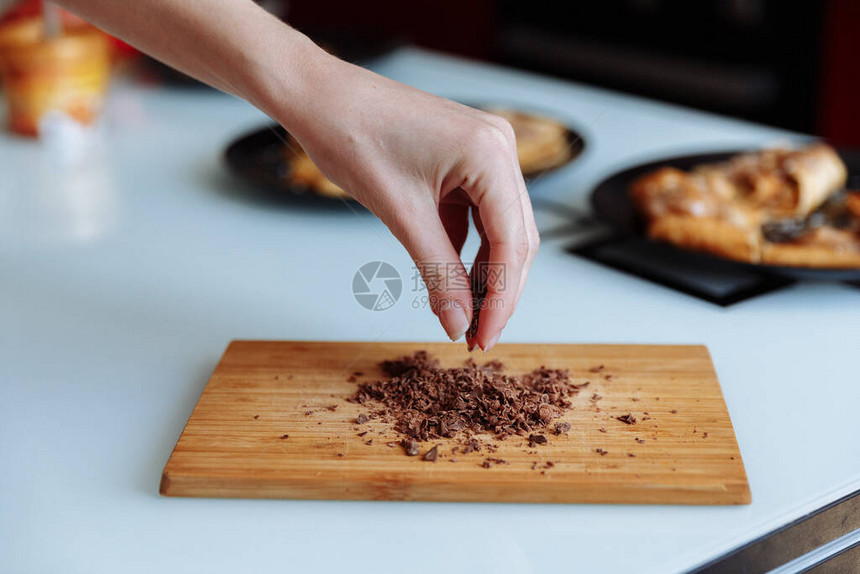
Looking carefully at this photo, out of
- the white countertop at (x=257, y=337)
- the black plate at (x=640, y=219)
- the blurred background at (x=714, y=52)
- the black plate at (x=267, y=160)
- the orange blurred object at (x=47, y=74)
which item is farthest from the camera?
the blurred background at (x=714, y=52)

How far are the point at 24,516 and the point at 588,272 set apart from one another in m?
0.74

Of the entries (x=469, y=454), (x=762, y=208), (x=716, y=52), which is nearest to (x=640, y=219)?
(x=762, y=208)

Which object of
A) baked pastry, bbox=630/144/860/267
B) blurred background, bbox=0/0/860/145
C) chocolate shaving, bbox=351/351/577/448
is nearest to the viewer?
chocolate shaving, bbox=351/351/577/448

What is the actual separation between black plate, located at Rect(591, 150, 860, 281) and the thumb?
1.36 feet

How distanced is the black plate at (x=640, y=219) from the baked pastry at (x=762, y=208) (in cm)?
2

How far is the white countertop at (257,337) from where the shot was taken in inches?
25.8

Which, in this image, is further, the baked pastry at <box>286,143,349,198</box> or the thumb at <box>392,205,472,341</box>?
the baked pastry at <box>286,143,349,198</box>

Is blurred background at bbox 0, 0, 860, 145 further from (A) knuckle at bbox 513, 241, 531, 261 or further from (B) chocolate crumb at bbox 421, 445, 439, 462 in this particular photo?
(B) chocolate crumb at bbox 421, 445, 439, 462

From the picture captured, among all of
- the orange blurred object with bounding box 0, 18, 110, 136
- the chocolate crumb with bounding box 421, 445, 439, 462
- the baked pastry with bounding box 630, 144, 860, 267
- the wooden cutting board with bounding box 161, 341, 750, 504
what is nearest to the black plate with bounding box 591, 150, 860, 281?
the baked pastry with bounding box 630, 144, 860, 267

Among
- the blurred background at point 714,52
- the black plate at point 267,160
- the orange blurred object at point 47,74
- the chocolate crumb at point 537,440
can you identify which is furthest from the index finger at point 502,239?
the blurred background at point 714,52

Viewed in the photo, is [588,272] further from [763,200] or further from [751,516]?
[751,516]

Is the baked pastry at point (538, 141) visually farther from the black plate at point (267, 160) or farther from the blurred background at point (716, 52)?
the blurred background at point (716, 52)

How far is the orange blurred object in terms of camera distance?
158 cm

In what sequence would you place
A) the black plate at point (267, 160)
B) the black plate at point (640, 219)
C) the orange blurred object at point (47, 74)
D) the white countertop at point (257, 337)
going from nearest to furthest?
the white countertop at point (257, 337) < the black plate at point (640, 219) < the black plate at point (267, 160) < the orange blurred object at point (47, 74)
